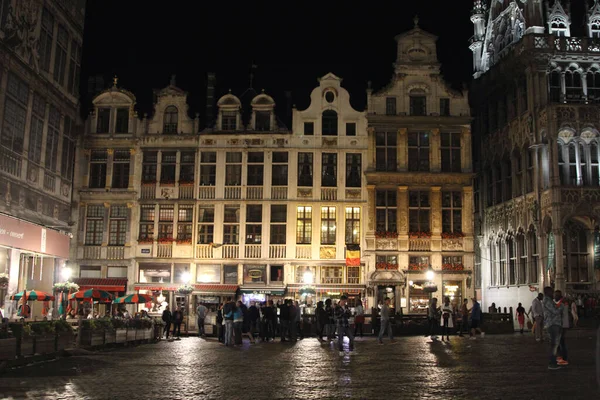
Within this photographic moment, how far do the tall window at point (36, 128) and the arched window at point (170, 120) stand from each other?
37.7 ft

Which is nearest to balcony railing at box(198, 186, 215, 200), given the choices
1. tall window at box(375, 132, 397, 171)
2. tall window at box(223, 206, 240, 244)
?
tall window at box(223, 206, 240, 244)

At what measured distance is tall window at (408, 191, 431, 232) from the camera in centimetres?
4128

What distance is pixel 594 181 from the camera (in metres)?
38.6

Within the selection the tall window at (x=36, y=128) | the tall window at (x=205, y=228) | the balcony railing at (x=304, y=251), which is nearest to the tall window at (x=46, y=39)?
the tall window at (x=36, y=128)

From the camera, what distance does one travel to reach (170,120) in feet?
139

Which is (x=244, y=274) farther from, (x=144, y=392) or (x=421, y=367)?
(x=144, y=392)

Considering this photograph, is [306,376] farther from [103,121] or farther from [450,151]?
[103,121]

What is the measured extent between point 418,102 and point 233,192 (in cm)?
1262

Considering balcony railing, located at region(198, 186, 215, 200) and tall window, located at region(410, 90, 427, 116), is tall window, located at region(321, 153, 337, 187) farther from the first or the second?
balcony railing, located at region(198, 186, 215, 200)

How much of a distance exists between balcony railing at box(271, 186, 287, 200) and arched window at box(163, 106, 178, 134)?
7.11 meters

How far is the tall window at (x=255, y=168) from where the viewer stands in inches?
1639

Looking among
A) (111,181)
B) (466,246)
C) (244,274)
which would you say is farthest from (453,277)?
(111,181)

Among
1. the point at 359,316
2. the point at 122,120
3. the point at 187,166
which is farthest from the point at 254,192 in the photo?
the point at 359,316

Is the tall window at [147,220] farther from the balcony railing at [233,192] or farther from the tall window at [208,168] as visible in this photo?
the balcony railing at [233,192]
